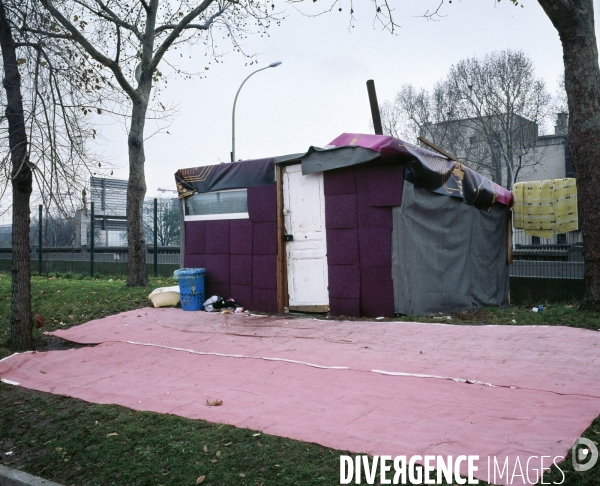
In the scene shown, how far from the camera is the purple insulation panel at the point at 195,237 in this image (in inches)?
439

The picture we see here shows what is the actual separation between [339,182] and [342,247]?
1074mm

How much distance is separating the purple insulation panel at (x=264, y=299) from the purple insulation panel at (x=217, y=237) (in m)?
1.07

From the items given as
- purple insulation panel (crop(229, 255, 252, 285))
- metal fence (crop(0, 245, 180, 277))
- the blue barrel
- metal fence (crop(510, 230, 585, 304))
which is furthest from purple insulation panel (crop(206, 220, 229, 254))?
metal fence (crop(510, 230, 585, 304))

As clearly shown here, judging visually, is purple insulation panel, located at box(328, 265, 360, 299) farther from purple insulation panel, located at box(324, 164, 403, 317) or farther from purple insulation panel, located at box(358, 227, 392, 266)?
purple insulation panel, located at box(358, 227, 392, 266)

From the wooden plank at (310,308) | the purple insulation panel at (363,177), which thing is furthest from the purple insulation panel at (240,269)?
the purple insulation panel at (363,177)

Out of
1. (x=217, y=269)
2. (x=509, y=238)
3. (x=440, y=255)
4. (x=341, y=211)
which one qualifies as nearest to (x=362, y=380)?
(x=341, y=211)

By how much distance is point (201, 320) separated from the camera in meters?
9.27

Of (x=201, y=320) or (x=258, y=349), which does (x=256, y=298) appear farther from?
(x=258, y=349)

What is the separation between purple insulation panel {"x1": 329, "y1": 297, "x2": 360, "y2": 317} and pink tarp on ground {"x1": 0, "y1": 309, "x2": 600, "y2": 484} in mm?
802

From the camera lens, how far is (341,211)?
9312 millimetres

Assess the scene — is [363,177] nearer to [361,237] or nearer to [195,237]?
[361,237]

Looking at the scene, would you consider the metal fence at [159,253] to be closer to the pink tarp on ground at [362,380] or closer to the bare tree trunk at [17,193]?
the bare tree trunk at [17,193]

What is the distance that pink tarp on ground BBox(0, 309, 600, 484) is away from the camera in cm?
396

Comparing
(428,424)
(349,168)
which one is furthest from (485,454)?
(349,168)
